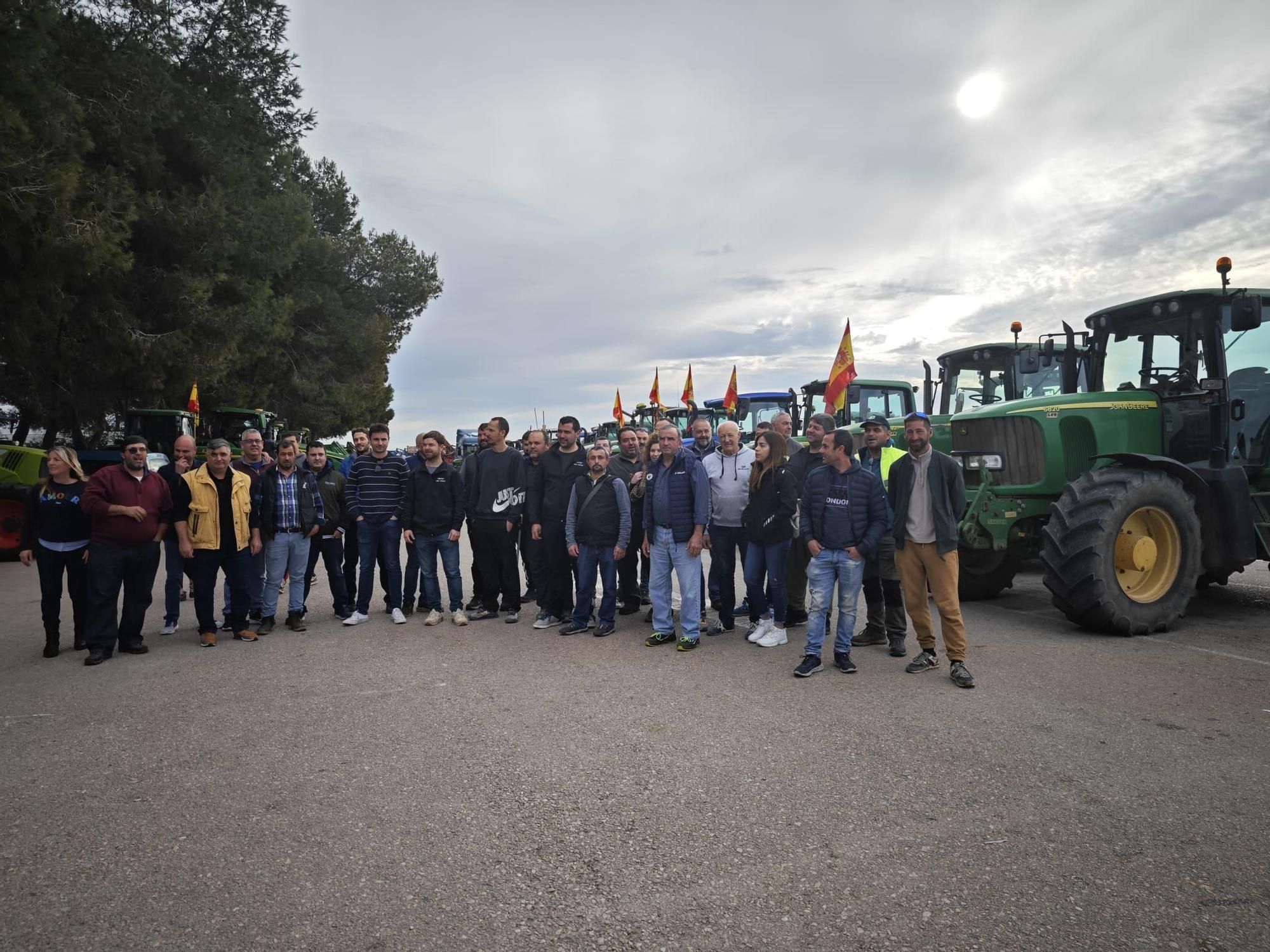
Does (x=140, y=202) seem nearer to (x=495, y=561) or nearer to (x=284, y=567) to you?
(x=284, y=567)

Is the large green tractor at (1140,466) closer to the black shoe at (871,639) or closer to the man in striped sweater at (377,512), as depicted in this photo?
the black shoe at (871,639)

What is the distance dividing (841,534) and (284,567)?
513cm

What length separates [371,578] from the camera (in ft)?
25.8

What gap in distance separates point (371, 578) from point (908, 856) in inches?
237

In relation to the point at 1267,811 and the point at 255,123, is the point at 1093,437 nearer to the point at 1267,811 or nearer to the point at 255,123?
the point at 1267,811

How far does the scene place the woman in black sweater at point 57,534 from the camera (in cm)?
648

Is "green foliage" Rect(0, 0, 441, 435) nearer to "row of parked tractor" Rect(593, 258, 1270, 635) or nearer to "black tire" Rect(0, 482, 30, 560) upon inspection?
"black tire" Rect(0, 482, 30, 560)

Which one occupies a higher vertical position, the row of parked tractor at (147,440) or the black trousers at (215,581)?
the row of parked tractor at (147,440)

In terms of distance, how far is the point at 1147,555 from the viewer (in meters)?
6.84

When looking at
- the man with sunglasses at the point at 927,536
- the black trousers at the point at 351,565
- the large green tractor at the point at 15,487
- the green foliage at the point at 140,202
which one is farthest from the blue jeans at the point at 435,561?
the green foliage at the point at 140,202

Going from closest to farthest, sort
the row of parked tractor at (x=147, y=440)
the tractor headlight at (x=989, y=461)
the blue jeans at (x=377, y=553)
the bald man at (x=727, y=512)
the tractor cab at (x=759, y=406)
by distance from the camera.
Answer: the bald man at (x=727, y=512)
the blue jeans at (x=377, y=553)
the tractor headlight at (x=989, y=461)
the row of parked tractor at (x=147, y=440)
the tractor cab at (x=759, y=406)

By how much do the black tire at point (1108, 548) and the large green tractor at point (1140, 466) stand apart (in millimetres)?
12

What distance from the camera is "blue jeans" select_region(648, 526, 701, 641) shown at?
6527 millimetres

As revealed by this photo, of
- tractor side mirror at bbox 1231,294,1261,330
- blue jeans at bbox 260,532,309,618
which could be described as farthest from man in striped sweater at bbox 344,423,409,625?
tractor side mirror at bbox 1231,294,1261,330
